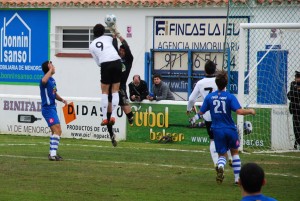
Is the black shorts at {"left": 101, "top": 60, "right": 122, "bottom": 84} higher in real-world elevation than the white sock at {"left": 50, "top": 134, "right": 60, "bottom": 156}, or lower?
higher

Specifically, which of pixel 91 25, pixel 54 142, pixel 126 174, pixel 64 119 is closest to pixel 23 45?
pixel 91 25

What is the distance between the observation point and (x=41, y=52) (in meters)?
37.3

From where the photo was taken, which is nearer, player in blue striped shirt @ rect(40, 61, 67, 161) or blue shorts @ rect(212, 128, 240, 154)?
blue shorts @ rect(212, 128, 240, 154)


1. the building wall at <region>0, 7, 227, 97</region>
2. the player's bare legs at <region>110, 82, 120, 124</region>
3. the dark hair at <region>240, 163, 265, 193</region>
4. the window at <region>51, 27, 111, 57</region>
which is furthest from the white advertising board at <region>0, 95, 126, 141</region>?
the dark hair at <region>240, 163, 265, 193</region>

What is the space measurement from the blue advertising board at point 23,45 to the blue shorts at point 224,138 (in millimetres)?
22733

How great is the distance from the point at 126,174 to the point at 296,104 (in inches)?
284

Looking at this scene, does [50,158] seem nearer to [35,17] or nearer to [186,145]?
[186,145]

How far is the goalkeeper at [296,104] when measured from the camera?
22703 mm

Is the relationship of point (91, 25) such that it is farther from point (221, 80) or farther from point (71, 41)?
point (221, 80)

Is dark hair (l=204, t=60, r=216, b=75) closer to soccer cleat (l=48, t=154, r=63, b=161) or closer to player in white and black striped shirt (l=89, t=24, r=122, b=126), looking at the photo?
player in white and black striped shirt (l=89, t=24, r=122, b=126)

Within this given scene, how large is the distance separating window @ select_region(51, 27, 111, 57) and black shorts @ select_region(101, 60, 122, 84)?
17569 millimetres

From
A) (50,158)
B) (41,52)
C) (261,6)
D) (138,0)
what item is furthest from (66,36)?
(50,158)

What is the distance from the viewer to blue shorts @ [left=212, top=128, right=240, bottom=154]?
14906mm

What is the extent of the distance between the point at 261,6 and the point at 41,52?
10583 millimetres
